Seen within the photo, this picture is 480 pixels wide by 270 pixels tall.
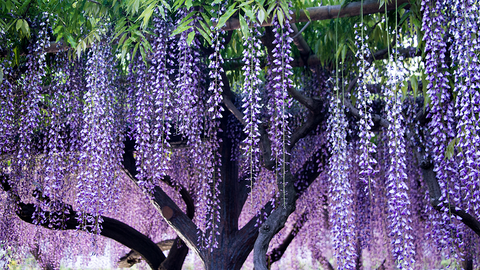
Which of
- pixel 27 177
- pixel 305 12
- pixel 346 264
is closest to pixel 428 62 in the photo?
pixel 305 12

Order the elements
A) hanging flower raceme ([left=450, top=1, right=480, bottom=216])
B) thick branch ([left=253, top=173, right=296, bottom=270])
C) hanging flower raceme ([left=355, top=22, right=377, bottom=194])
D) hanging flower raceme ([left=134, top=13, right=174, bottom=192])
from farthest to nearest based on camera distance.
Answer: thick branch ([left=253, top=173, right=296, bottom=270]) < hanging flower raceme ([left=134, top=13, right=174, bottom=192]) < hanging flower raceme ([left=355, top=22, right=377, bottom=194]) < hanging flower raceme ([left=450, top=1, right=480, bottom=216])

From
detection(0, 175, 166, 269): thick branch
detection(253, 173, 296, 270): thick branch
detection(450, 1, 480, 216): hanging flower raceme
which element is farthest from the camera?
detection(0, 175, 166, 269): thick branch

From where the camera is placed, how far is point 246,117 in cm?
312

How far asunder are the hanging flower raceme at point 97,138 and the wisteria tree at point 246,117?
0.06ft

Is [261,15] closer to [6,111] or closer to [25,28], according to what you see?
[25,28]

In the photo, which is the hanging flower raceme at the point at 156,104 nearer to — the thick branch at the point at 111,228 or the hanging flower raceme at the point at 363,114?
the thick branch at the point at 111,228

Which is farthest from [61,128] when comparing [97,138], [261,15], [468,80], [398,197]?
[468,80]

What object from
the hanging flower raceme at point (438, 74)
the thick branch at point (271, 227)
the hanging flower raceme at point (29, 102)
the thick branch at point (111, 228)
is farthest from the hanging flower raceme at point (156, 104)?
the hanging flower raceme at point (438, 74)

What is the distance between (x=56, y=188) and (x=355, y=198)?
3.04 metres

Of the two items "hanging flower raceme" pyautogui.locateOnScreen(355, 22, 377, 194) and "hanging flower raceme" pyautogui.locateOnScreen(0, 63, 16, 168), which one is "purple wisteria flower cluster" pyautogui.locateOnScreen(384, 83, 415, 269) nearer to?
"hanging flower raceme" pyautogui.locateOnScreen(355, 22, 377, 194)

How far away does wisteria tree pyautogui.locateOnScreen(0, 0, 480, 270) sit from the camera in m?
2.86

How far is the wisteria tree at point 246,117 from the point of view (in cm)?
286

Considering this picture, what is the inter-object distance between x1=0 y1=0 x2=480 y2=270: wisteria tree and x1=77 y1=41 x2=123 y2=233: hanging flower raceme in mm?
18

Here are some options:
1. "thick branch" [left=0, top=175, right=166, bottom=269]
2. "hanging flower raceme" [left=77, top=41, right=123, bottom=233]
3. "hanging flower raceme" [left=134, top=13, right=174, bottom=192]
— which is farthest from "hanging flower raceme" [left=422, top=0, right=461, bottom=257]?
"thick branch" [left=0, top=175, right=166, bottom=269]
